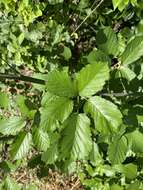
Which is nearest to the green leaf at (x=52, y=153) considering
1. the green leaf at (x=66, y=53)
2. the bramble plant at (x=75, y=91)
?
the bramble plant at (x=75, y=91)

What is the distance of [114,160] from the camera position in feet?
6.18

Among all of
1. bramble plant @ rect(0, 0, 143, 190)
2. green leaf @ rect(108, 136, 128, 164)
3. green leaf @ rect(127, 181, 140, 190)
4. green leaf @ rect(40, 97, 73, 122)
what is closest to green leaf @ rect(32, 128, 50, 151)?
bramble plant @ rect(0, 0, 143, 190)

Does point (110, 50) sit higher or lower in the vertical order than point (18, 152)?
higher

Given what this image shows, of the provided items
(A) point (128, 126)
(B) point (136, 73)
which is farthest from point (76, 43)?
(A) point (128, 126)

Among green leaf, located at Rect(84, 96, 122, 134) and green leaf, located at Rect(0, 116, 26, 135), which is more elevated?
green leaf, located at Rect(84, 96, 122, 134)

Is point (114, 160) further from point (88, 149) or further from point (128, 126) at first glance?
point (88, 149)

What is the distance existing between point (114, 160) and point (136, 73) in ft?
1.31

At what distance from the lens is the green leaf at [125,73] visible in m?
1.71

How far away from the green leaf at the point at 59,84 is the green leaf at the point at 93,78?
42mm

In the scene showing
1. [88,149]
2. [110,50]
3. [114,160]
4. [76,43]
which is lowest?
[114,160]

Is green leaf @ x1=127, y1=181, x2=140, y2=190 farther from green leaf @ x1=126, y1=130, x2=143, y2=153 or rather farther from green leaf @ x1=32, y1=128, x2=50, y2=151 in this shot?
green leaf @ x1=32, y1=128, x2=50, y2=151

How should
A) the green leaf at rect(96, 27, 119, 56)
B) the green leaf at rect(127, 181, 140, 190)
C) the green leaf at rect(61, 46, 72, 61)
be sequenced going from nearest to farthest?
the green leaf at rect(96, 27, 119, 56)
the green leaf at rect(127, 181, 140, 190)
the green leaf at rect(61, 46, 72, 61)

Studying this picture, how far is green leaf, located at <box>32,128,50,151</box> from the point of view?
172cm

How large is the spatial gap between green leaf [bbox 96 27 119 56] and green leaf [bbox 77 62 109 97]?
1.21ft
